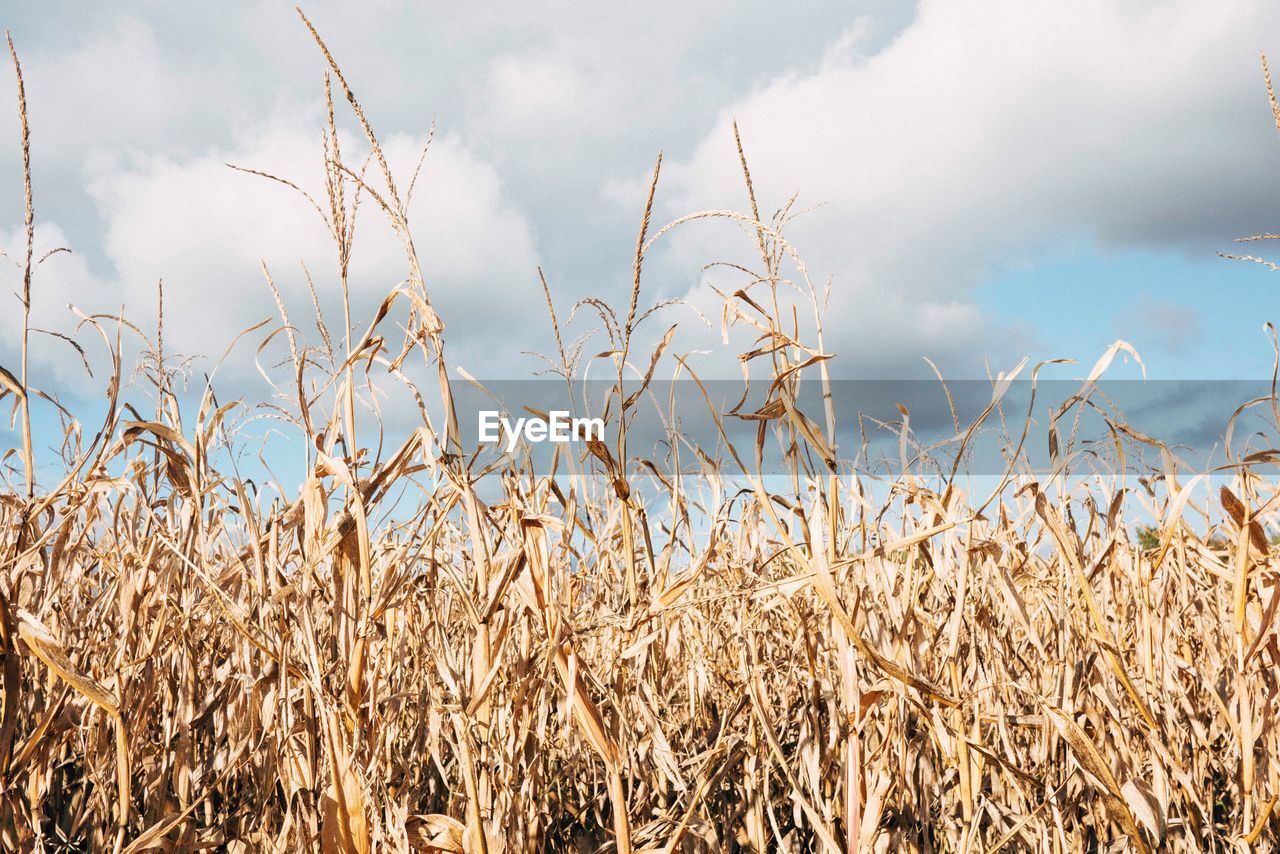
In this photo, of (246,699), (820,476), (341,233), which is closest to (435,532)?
(341,233)

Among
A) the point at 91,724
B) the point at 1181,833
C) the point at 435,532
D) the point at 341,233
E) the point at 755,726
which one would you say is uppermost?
the point at 341,233

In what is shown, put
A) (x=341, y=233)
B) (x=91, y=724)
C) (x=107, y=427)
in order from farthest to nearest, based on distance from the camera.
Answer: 1. (x=91, y=724)
2. (x=107, y=427)
3. (x=341, y=233)

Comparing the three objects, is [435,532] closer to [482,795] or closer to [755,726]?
[482,795]

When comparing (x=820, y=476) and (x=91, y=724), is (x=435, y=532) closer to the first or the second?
(x=820, y=476)

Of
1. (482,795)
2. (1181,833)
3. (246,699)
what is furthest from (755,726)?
(246,699)

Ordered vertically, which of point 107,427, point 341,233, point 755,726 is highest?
point 341,233

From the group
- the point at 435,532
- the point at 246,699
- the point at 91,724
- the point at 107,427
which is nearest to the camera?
the point at 435,532

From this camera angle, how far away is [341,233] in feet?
4.57

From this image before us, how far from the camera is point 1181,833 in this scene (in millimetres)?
2031

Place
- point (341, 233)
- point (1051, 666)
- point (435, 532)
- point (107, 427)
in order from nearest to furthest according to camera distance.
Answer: point (341, 233), point (435, 532), point (107, 427), point (1051, 666)

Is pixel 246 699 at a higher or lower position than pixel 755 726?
higher

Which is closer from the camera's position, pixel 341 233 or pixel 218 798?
pixel 341 233

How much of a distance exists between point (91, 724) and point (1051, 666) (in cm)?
244

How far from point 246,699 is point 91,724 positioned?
13.1 inches
